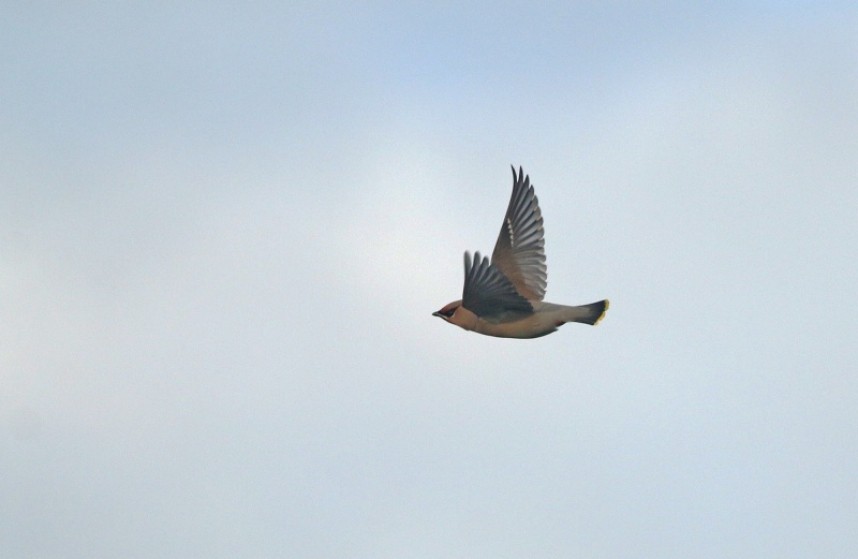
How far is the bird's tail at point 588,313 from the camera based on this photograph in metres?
19.1

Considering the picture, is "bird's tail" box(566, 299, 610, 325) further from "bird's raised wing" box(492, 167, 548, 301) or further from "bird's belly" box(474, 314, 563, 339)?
"bird's raised wing" box(492, 167, 548, 301)

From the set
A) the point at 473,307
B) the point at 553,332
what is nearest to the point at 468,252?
the point at 473,307

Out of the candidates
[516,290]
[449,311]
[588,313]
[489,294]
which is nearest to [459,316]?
[449,311]

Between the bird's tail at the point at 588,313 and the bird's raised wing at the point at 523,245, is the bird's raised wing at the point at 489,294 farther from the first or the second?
the bird's raised wing at the point at 523,245

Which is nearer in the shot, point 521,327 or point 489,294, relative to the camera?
point 489,294

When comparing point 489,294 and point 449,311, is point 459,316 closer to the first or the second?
point 449,311

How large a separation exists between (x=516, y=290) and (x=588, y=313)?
116cm

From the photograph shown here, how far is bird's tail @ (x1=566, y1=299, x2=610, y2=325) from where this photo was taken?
19.1 meters

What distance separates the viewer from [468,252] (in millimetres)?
17375

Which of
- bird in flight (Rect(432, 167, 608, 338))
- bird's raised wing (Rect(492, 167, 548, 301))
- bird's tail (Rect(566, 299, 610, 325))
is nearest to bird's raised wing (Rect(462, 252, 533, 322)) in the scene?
bird in flight (Rect(432, 167, 608, 338))

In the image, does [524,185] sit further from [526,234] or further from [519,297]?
[519,297]

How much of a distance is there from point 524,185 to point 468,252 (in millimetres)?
3726

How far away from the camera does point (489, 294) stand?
18.0 m

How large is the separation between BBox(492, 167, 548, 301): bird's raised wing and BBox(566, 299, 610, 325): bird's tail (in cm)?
108
